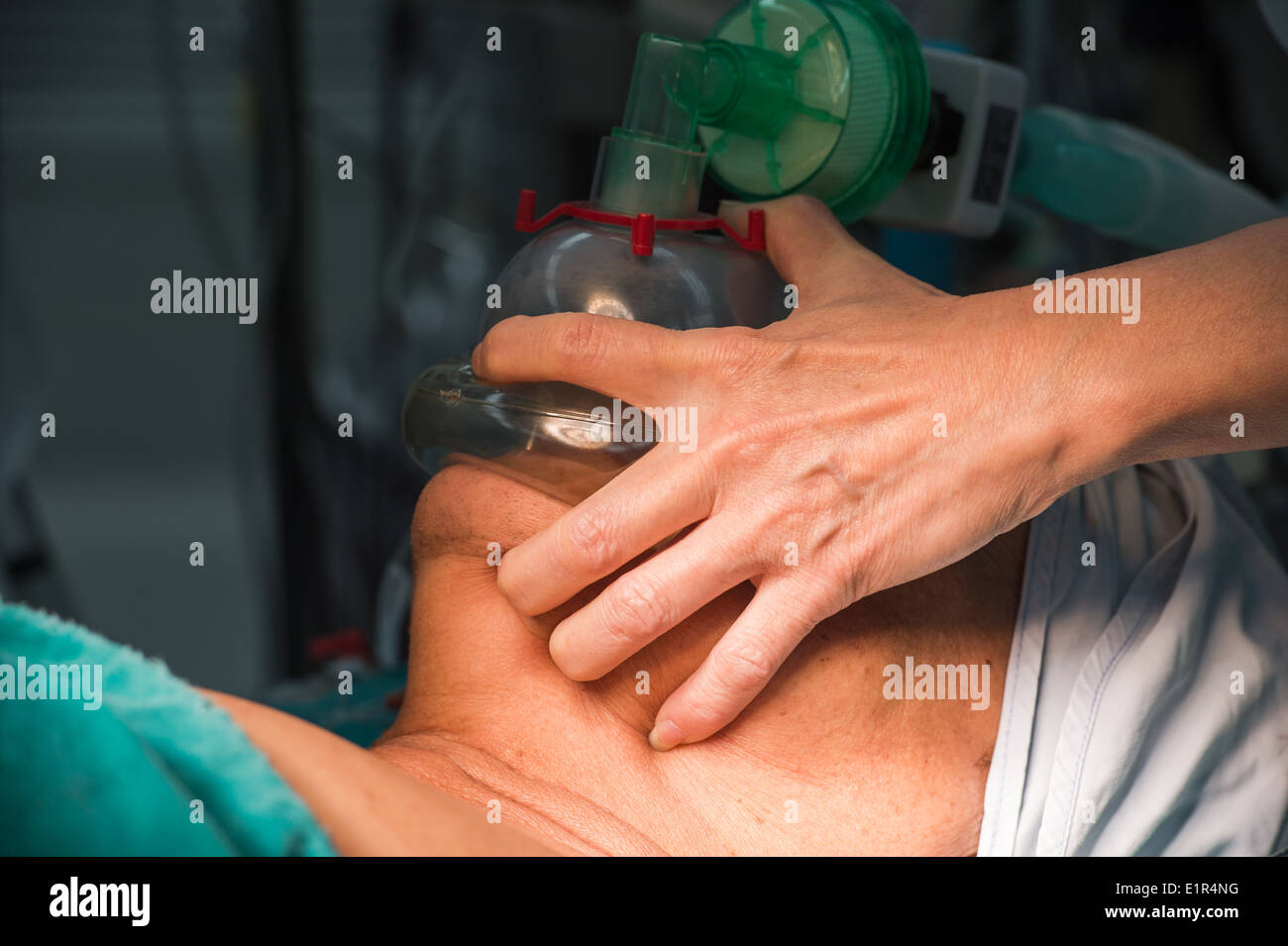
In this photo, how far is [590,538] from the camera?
69 centimetres

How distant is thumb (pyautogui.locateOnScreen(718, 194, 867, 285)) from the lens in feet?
2.60

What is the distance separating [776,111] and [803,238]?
0.35 ft

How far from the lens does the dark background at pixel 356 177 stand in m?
1.62

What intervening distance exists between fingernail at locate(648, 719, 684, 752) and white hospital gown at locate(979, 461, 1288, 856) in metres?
0.22

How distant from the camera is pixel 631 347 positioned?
27.2 inches

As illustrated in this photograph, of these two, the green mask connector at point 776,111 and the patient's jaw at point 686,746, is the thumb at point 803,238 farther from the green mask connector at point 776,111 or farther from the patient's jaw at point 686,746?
the patient's jaw at point 686,746

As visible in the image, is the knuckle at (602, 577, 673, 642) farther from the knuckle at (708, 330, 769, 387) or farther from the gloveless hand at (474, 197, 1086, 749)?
the knuckle at (708, 330, 769, 387)

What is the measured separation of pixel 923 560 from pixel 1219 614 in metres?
0.28

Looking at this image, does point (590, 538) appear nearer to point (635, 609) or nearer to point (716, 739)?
point (635, 609)

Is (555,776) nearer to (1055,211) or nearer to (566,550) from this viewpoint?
(566,550)

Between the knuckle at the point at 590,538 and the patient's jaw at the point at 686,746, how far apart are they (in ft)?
0.23

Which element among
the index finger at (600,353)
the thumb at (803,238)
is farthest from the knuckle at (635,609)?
the thumb at (803,238)

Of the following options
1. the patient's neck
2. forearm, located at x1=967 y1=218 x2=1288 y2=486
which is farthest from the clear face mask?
forearm, located at x1=967 y1=218 x2=1288 y2=486

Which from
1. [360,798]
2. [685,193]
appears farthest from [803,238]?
[360,798]
